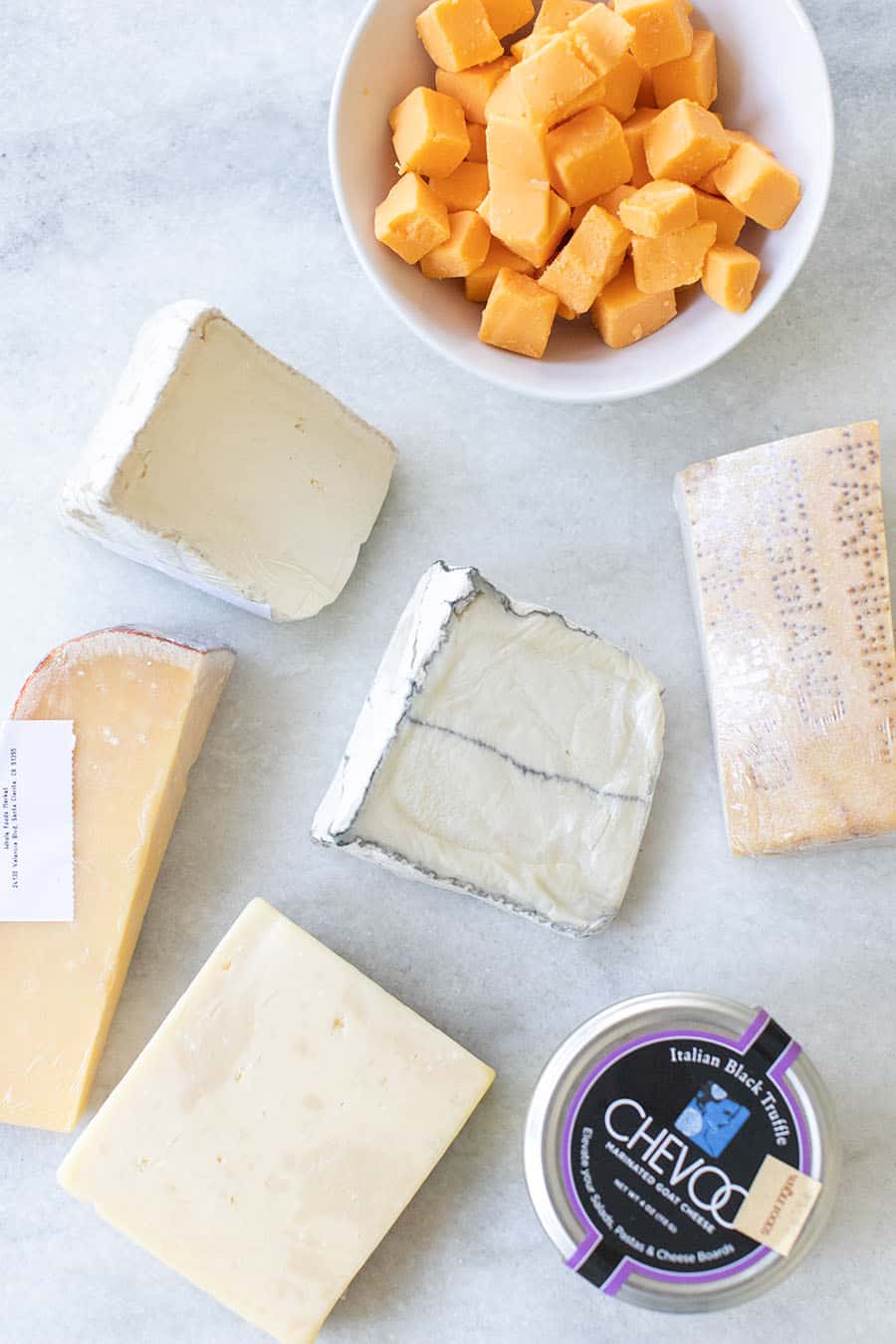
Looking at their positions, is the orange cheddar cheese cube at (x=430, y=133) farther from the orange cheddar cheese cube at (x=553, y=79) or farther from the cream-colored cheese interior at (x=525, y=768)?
the cream-colored cheese interior at (x=525, y=768)

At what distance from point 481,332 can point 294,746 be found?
19.5 inches

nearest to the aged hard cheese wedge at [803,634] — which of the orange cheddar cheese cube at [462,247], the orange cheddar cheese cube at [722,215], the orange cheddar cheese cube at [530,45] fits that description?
the orange cheddar cheese cube at [722,215]

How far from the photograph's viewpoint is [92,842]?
1.20m

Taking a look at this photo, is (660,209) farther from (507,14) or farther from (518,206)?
(507,14)

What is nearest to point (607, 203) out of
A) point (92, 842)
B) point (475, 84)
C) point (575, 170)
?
point (575, 170)

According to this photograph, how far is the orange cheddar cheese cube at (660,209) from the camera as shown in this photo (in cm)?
100

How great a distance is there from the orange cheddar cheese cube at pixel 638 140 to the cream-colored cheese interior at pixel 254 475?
36cm

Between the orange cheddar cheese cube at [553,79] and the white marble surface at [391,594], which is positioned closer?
the orange cheddar cheese cube at [553,79]

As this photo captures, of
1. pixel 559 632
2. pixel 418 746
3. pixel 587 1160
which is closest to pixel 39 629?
pixel 418 746

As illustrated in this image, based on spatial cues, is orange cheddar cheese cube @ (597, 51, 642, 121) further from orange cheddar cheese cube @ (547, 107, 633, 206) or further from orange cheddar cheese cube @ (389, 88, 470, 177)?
orange cheddar cheese cube @ (389, 88, 470, 177)

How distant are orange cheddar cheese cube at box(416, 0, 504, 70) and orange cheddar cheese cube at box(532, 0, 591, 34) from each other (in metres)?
0.04

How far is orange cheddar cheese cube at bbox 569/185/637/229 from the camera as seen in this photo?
105 centimetres

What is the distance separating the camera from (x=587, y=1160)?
1028 mm

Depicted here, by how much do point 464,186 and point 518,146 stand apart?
0.09 m
